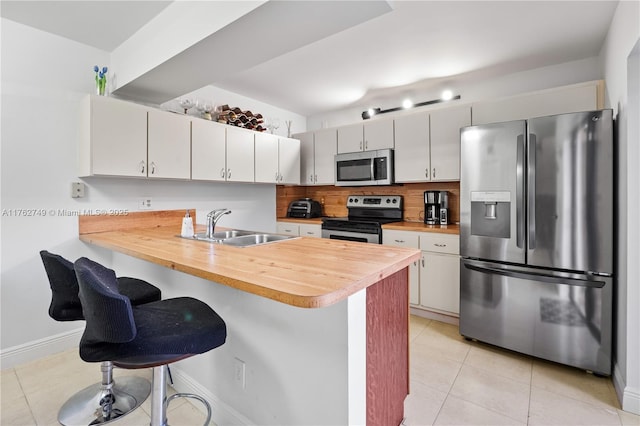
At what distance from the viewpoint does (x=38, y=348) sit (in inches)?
89.0

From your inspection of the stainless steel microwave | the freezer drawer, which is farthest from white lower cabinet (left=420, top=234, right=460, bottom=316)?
the stainless steel microwave

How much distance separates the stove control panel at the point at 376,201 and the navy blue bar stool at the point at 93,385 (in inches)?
104

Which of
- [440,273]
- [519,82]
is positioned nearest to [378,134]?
[519,82]

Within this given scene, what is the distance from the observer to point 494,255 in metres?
2.32

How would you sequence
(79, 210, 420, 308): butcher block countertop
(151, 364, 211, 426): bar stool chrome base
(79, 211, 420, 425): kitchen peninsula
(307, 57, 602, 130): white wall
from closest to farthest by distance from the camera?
(79, 210, 420, 308): butcher block countertop
(79, 211, 420, 425): kitchen peninsula
(151, 364, 211, 426): bar stool chrome base
(307, 57, 602, 130): white wall

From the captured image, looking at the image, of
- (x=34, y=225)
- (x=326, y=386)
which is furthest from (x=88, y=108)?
(x=326, y=386)

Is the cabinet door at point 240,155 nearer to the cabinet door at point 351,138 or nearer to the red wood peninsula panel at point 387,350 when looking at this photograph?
the cabinet door at point 351,138

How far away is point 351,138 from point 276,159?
93cm

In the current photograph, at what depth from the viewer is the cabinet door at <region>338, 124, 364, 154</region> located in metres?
3.65

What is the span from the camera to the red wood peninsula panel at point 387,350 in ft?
4.11

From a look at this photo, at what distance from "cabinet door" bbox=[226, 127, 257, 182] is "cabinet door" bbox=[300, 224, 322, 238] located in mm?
908

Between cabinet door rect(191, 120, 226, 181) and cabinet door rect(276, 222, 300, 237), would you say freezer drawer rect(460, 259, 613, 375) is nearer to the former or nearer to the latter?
cabinet door rect(276, 222, 300, 237)

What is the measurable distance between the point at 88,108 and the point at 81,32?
60cm

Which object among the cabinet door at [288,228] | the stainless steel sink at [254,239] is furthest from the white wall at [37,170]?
the cabinet door at [288,228]
